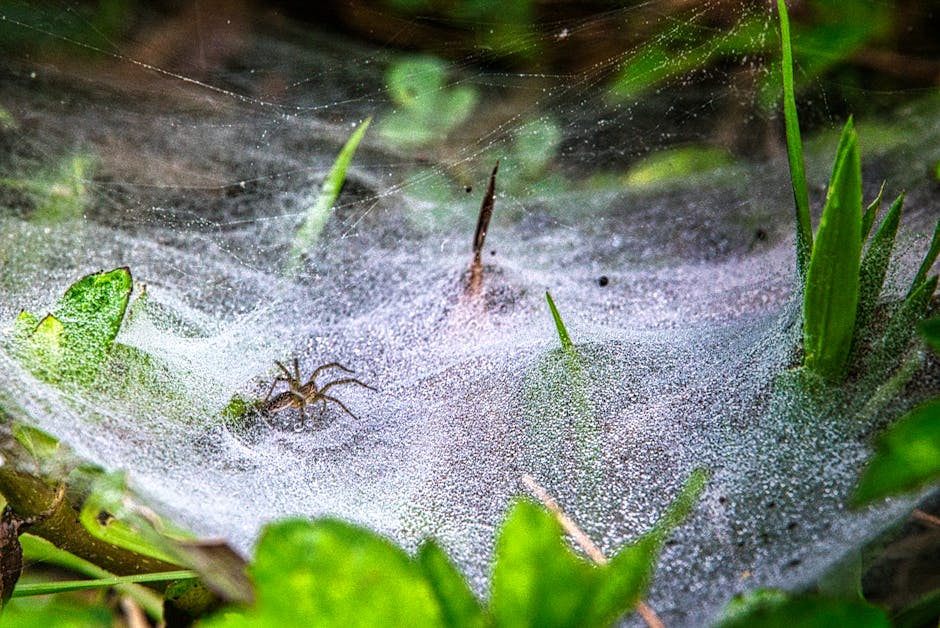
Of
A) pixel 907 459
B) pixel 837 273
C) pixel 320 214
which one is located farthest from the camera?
pixel 320 214

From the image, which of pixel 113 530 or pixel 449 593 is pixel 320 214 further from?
pixel 449 593

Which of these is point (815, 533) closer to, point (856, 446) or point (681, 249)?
point (856, 446)

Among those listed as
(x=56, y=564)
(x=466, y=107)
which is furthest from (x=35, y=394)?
(x=466, y=107)

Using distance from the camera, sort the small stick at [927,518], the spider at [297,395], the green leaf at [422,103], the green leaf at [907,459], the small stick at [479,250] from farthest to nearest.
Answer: the green leaf at [422,103] < the small stick at [479,250] < the spider at [297,395] < the small stick at [927,518] < the green leaf at [907,459]

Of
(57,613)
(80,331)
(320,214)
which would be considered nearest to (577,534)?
(57,613)

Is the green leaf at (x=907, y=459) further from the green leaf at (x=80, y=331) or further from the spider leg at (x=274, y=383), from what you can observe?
the green leaf at (x=80, y=331)

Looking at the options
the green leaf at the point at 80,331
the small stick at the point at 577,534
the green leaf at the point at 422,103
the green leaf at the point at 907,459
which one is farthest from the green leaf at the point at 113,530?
the green leaf at the point at 422,103

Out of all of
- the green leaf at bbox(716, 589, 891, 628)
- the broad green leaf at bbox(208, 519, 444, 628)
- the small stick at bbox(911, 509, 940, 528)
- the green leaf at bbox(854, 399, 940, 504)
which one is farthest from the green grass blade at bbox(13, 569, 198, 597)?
the small stick at bbox(911, 509, 940, 528)
